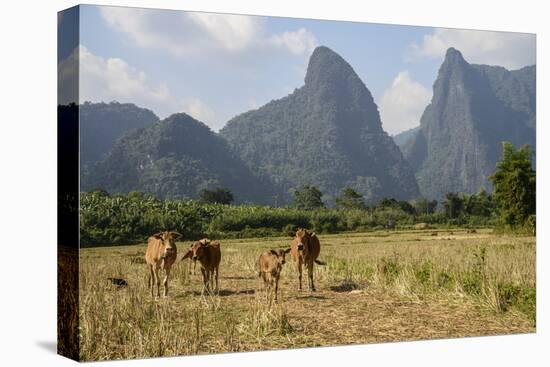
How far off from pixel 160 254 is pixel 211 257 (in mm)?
744

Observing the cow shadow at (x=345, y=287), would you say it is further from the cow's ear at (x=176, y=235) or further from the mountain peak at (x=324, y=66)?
the mountain peak at (x=324, y=66)

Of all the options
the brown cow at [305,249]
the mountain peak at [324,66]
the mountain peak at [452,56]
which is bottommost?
the brown cow at [305,249]

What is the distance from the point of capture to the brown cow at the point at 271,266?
1144 cm

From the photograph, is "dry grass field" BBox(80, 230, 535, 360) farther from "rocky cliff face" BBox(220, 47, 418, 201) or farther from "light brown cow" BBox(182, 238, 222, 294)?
"rocky cliff face" BBox(220, 47, 418, 201)

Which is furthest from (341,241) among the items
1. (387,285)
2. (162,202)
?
(162,202)

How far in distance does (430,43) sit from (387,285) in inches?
140

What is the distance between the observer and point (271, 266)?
1152cm

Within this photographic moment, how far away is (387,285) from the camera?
12.6 meters

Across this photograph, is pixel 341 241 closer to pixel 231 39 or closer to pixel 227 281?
pixel 227 281

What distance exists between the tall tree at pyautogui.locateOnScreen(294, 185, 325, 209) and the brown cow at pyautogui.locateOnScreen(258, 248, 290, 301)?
1.02m

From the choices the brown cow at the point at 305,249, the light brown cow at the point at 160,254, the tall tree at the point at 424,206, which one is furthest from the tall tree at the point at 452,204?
the light brown cow at the point at 160,254

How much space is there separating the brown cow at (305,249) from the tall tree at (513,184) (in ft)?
9.79

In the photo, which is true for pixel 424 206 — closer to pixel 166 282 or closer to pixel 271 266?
pixel 271 266

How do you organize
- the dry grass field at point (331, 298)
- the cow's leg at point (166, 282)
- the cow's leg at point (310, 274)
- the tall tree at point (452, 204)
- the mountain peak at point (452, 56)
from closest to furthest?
the dry grass field at point (331, 298), the cow's leg at point (166, 282), the cow's leg at point (310, 274), the mountain peak at point (452, 56), the tall tree at point (452, 204)
